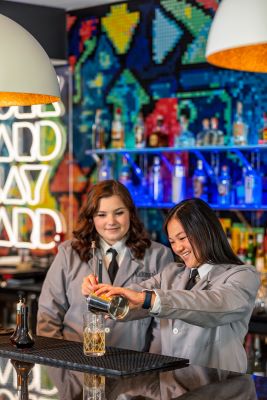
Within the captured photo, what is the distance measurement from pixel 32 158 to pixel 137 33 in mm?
1349

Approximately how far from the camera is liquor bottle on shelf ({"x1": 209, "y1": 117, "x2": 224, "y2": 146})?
6074mm

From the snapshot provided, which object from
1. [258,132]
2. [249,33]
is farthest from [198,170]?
[249,33]

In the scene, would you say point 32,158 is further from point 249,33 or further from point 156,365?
point 249,33

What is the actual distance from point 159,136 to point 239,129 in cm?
73

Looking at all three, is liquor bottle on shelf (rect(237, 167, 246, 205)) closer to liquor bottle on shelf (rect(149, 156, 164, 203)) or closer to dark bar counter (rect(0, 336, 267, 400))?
liquor bottle on shelf (rect(149, 156, 164, 203))

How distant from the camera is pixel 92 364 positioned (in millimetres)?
3012

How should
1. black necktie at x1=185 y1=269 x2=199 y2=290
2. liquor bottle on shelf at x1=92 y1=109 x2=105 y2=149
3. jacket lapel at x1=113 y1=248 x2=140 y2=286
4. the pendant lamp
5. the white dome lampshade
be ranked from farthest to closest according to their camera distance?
liquor bottle on shelf at x1=92 y1=109 x2=105 y2=149
jacket lapel at x1=113 y1=248 x2=140 y2=286
black necktie at x1=185 y1=269 x2=199 y2=290
the white dome lampshade
the pendant lamp

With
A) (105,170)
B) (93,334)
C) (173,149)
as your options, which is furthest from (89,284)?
(105,170)

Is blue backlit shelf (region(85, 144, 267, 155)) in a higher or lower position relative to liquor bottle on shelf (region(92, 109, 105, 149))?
lower

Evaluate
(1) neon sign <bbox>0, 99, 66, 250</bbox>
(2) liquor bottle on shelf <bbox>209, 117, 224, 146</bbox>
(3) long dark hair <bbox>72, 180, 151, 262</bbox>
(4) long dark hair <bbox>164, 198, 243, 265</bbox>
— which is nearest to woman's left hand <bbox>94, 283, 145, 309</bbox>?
(4) long dark hair <bbox>164, 198, 243, 265</bbox>

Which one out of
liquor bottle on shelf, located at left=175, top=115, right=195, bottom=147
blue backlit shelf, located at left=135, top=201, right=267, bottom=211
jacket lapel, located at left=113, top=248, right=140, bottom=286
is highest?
liquor bottle on shelf, located at left=175, top=115, right=195, bottom=147

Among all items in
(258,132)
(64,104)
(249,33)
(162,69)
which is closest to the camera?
(249,33)

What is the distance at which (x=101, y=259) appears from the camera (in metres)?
4.04

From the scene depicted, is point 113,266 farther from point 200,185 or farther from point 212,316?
point 200,185
